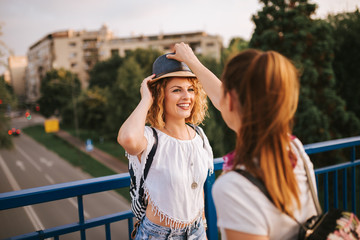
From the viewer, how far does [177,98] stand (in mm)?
1868

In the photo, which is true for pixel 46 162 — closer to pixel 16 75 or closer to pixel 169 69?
pixel 16 75

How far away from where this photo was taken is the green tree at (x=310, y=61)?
13.7m

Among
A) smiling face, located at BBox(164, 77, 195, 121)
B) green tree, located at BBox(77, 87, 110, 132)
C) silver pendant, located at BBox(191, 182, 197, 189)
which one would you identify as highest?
smiling face, located at BBox(164, 77, 195, 121)

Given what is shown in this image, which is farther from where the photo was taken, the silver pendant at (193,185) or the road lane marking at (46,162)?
the road lane marking at (46,162)

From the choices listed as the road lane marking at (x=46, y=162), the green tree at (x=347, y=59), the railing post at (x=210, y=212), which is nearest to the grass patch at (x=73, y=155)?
the road lane marking at (x=46, y=162)

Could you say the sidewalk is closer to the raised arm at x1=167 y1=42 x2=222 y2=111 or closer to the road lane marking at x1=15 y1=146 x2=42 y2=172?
the road lane marking at x1=15 y1=146 x2=42 y2=172

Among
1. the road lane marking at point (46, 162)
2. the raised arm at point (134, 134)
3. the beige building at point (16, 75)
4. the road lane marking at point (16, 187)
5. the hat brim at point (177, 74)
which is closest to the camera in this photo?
the raised arm at point (134, 134)

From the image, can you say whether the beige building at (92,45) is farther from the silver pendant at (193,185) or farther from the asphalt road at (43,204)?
the silver pendant at (193,185)

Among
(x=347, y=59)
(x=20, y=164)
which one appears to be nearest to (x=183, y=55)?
(x=347, y=59)

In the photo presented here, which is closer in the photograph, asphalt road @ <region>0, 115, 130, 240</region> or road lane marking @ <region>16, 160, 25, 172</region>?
asphalt road @ <region>0, 115, 130, 240</region>

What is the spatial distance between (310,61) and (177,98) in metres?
14.1

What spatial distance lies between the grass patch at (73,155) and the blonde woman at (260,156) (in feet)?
→ 57.3

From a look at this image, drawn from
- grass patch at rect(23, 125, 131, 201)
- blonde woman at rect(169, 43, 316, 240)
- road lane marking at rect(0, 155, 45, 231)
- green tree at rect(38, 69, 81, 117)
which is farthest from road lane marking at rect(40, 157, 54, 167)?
blonde woman at rect(169, 43, 316, 240)

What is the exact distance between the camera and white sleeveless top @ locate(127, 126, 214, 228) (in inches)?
64.0
